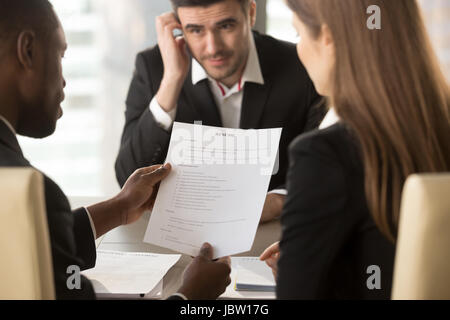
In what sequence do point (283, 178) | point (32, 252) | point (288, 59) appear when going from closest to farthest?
point (32, 252), point (283, 178), point (288, 59)

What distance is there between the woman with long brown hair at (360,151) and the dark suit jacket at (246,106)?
0.97 meters

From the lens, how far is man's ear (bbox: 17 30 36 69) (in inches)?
32.8

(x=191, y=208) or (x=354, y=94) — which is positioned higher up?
(x=354, y=94)

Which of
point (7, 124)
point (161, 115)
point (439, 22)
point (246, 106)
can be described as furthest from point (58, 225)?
point (439, 22)

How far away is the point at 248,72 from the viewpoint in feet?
6.30

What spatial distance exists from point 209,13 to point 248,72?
0.26 m

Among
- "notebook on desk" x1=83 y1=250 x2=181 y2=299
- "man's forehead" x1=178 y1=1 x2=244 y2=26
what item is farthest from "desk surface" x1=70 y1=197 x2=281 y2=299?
"man's forehead" x1=178 y1=1 x2=244 y2=26

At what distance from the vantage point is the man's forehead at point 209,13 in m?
1.81

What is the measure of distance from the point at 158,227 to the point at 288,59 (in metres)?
1.09

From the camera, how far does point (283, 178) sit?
5.95ft

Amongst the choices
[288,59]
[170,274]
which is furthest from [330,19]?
[288,59]

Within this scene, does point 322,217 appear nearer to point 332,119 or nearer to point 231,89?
point 332,119

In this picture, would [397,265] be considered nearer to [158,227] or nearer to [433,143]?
[433,143]

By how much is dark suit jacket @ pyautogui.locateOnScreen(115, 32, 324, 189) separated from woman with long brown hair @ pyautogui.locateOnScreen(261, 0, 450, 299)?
0.97 meters
